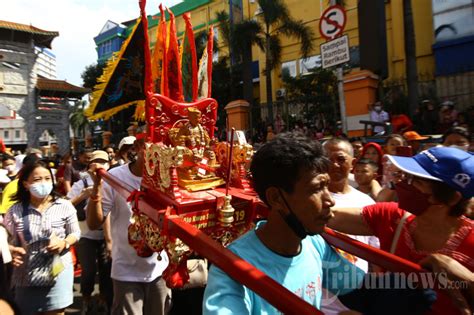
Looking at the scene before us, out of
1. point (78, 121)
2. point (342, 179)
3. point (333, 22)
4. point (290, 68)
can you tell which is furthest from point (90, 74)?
point (342, 179)

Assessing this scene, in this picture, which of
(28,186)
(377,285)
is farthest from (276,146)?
(28,186)

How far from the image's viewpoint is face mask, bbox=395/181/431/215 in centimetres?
155

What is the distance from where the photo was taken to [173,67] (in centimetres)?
283

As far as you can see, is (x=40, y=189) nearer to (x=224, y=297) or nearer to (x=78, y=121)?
(x=224, y=297)

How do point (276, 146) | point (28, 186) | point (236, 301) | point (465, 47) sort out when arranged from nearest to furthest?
point (236, 301)
point (276, 146)
point (28, 186)
point (465, 47)

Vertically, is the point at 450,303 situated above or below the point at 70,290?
above

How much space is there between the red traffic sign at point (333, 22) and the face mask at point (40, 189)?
3754mm

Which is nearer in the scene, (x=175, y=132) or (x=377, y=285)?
(x=377, y=285)

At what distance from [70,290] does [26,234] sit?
557 mm

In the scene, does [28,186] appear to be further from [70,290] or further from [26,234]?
[70,290]

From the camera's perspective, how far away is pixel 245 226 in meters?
2.33

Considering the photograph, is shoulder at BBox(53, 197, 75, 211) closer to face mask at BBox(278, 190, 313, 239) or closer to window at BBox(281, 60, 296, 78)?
face mask at BBox(278, 190, 313, 239)

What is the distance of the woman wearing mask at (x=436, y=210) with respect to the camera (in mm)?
1452

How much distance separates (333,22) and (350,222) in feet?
11.5
